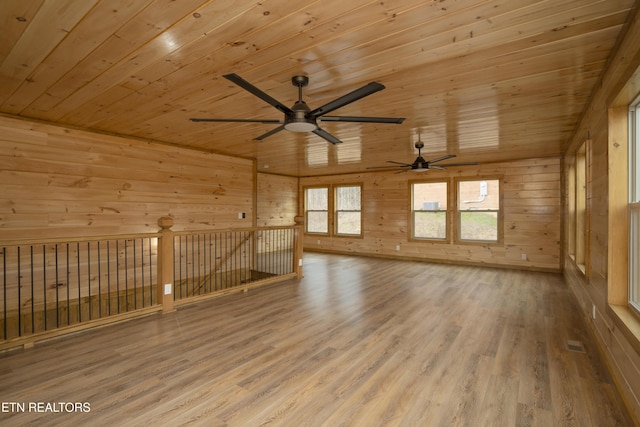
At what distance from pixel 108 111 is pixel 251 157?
10.1 feet

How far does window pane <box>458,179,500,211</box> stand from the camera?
6810mm

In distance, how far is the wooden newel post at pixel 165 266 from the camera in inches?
147

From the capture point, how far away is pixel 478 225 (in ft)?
23.2

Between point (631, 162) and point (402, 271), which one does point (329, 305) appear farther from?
point (631, 162)

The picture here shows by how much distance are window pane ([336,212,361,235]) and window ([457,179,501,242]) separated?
2.81 meters

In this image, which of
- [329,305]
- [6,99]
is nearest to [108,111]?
[6,99]

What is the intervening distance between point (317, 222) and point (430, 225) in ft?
11.6

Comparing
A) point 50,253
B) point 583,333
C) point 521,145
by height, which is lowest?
point 583,333

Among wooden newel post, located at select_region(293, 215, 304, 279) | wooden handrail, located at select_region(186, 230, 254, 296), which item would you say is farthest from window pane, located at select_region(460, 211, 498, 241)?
wooden handrail, located at select_region(186, 230, 254, 296)

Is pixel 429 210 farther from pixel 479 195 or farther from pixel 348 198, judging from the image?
pixel 348 198

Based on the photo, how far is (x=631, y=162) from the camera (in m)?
2.30

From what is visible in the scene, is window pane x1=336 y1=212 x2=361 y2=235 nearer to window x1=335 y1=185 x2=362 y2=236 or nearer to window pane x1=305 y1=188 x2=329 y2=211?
window x1=335 y1=185 x2=362 y2=236

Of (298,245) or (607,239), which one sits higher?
(607,239)

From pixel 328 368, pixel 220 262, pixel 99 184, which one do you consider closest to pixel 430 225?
pixel 220 262
